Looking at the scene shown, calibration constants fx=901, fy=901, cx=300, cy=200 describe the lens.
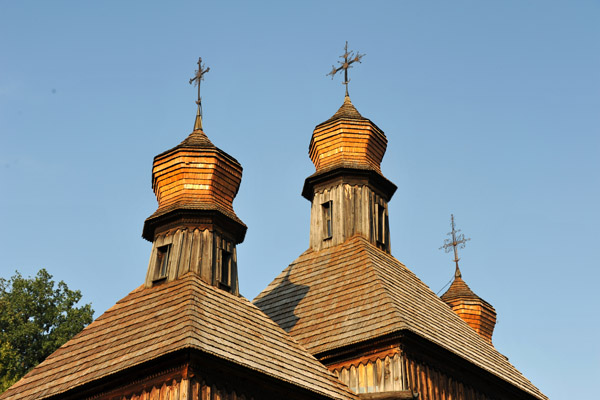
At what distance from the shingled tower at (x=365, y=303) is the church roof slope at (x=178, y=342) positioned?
4.09 feet

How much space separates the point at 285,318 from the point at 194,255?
3472mm

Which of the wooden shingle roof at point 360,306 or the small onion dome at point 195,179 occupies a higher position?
the small onion dome at point 195,179

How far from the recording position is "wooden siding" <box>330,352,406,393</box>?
62.4 feet

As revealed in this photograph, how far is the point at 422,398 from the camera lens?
19328 mm

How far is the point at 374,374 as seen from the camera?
1941 centimetres

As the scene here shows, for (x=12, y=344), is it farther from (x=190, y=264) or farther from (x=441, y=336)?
(x=441, y=336)

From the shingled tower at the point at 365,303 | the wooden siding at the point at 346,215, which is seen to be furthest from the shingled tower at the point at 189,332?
the wooden siding at the point at 346,215

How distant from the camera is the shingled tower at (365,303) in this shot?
19.5 metres

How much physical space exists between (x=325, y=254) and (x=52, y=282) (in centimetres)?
1652

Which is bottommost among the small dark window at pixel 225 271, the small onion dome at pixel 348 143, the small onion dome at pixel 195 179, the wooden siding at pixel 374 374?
the wooden siding at pixel 374 374

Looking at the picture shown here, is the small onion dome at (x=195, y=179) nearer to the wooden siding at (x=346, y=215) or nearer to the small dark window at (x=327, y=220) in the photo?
the wooden siding at (x=346, y=215)

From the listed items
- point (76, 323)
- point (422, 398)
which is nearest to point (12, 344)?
point (76, 323)

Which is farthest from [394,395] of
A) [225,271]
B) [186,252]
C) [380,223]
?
[380,223]

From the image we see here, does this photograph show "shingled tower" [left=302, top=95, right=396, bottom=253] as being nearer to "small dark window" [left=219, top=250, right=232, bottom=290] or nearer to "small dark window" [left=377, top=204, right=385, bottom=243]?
"small dark window" [left=377, top=204, right=385, bottom=243]
